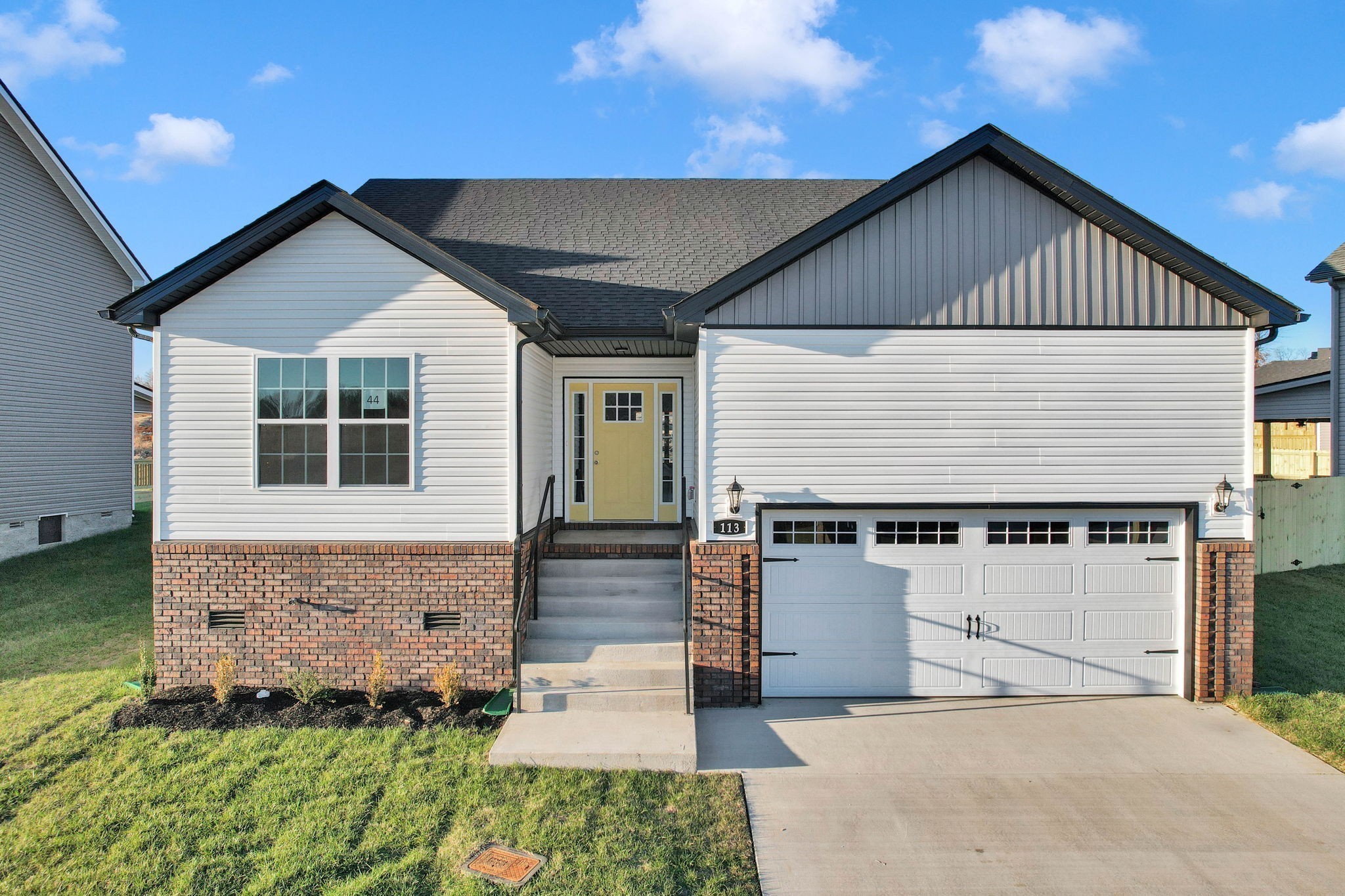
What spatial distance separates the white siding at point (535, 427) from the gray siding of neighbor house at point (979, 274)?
7.62 ft

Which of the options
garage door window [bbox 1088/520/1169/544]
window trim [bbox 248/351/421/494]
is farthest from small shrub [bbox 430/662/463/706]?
garage door window [bbox 1088/520/1169/544]

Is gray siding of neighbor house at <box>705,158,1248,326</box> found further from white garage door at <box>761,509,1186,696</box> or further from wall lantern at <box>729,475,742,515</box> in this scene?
white garage door at <box>761,509,1186,696</box>

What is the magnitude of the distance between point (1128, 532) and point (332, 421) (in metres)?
8.44

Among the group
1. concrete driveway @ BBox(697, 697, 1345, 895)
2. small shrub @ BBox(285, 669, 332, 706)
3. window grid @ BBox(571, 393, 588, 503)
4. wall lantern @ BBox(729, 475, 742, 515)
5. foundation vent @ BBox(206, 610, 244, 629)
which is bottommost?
concrete driveway @ BBox(697, 697, 1345, 895)

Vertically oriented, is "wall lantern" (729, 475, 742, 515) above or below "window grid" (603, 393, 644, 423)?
below

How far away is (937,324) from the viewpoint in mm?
7312

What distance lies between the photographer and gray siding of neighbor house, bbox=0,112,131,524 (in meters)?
12.9

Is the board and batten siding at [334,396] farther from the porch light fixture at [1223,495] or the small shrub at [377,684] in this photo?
the porch light fixture at [1223,495]

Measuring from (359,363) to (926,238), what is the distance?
19.7 ft

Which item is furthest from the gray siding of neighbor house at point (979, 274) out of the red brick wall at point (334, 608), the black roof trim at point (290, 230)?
the red brick wall at point (334, 608)

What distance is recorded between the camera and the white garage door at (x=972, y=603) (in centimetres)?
750

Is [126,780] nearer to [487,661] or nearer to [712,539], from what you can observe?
[487,661]

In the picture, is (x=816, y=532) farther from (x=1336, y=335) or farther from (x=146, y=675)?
(x=1336, y=335)

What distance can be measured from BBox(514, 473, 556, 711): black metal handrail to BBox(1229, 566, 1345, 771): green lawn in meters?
7.11
